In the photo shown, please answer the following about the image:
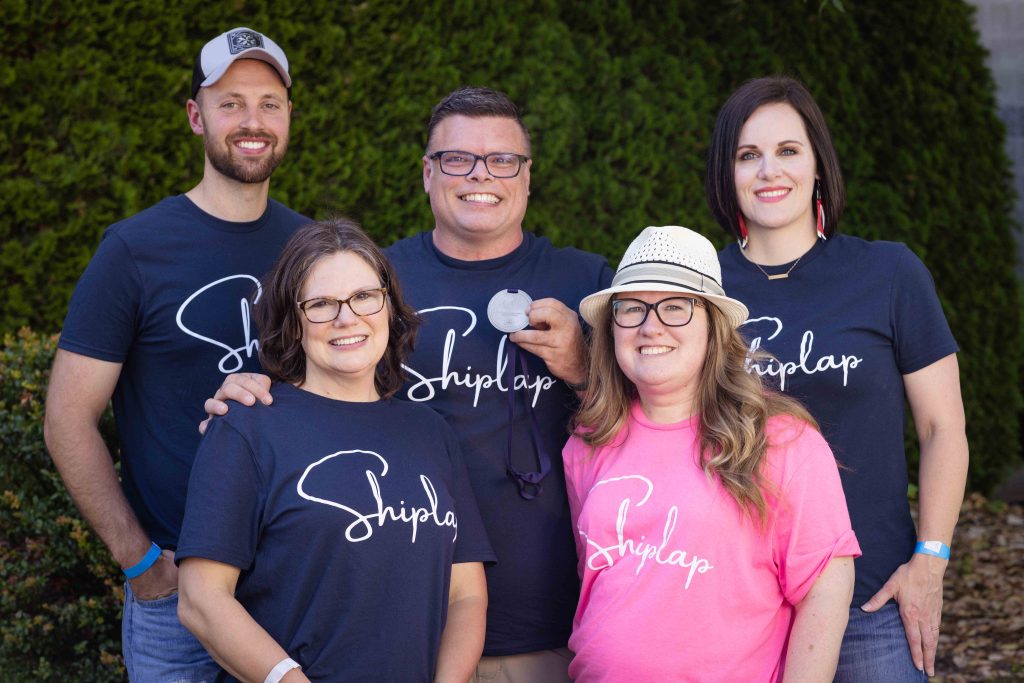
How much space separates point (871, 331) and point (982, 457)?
16.4 ft

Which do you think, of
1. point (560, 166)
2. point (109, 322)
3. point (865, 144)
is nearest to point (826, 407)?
point (109, 322)

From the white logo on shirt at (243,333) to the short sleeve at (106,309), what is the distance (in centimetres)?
14

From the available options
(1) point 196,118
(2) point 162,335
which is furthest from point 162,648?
(1) point 196,118

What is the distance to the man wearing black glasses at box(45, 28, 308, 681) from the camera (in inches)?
128

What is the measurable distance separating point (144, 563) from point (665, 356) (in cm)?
165

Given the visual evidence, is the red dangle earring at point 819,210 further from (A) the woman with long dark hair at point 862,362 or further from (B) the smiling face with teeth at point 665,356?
(B) the smiling face with teeth at point 665,356

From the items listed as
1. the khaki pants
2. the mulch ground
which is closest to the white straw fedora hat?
the khaki pants

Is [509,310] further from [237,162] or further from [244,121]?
[244,121]

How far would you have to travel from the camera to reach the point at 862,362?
315 cm

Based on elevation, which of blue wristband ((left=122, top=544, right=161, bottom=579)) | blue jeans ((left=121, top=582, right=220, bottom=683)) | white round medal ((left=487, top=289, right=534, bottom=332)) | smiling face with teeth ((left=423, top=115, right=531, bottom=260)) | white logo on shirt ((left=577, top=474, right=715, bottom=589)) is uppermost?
smiling face with teeth ((left=423, top=115, right=531, bottom=260))

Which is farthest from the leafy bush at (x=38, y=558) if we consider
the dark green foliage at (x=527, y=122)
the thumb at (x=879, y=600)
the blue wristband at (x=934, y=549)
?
the blue wristband at (x=934, y=549)

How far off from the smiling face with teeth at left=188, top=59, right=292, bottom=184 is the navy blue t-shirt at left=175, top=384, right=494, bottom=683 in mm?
1115

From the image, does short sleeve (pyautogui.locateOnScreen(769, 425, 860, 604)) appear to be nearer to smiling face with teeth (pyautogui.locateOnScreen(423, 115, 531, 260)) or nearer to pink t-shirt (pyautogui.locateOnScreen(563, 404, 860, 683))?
pink t-shirt (pyautogui.locateOnScreen(563, 404, 860, 683))

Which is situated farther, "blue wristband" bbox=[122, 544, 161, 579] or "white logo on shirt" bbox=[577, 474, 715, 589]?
"blue wristband" bbox=[122, 544, 161, 579]
